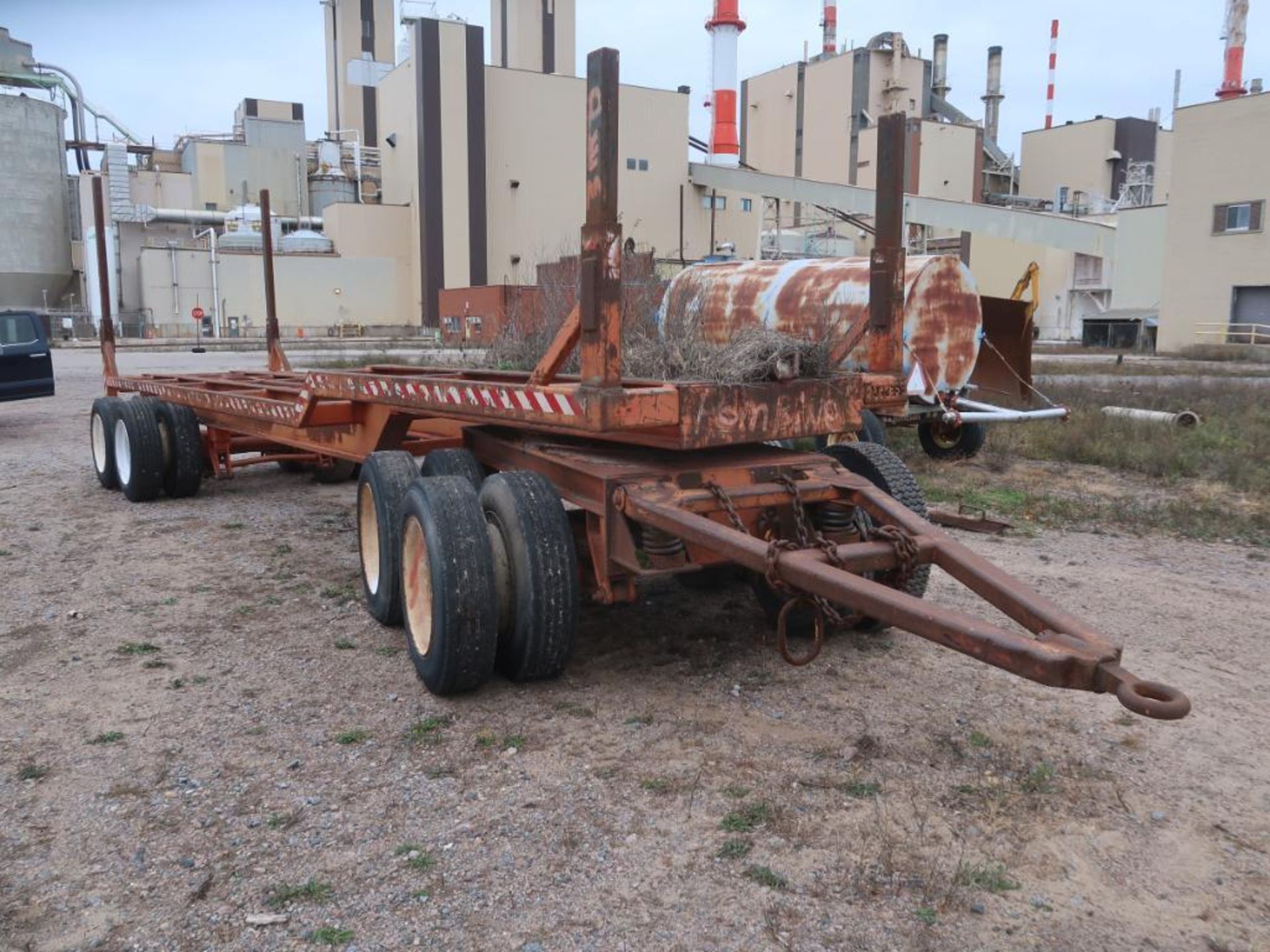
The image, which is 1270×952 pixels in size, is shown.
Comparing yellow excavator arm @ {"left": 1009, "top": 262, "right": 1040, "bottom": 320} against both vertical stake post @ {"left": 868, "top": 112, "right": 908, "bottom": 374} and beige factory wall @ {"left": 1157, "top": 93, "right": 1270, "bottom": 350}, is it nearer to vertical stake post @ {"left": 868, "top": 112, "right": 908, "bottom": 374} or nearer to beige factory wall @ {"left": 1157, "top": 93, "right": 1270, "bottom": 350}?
vertical stake post @ {"left": 868, "top": 112, "right": 908, "bottom": 374}

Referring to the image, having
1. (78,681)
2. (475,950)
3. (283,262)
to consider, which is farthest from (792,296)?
(283,262)

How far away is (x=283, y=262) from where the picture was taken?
154 feet

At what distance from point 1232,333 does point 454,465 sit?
37629mm

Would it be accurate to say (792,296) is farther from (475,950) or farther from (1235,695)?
(475,950)

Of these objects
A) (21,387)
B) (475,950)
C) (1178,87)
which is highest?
(1178,87)

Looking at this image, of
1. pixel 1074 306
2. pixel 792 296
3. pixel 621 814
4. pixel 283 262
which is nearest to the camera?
pixel 621 814

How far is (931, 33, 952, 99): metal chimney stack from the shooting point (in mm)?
65750

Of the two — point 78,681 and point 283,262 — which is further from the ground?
point 283,262

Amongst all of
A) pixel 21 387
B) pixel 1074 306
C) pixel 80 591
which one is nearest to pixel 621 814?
pixel 80 591

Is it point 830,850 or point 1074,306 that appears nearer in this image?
point 830,850

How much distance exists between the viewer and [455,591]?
13.5 feet

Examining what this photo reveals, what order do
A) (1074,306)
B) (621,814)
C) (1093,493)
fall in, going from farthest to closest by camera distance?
1. (1074,306)
2. (1093,493)
3. (621,814)

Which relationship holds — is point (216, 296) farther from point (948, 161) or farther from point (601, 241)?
point (601, 241)

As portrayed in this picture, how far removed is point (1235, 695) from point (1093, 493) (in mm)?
4639
